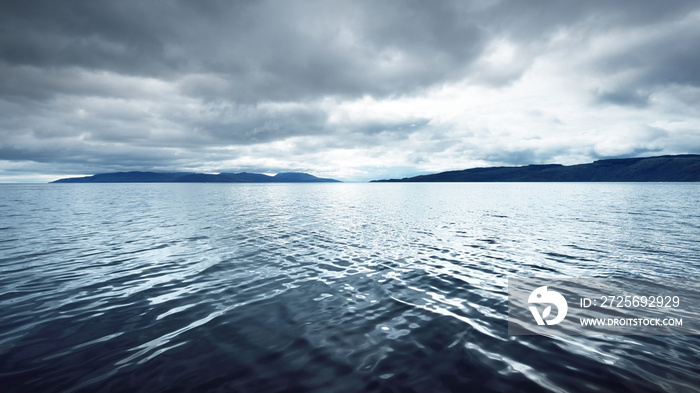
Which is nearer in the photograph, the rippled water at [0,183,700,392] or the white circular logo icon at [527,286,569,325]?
the rippled water at [0,183,700,392]

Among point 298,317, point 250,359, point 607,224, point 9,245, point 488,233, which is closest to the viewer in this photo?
point 250,359

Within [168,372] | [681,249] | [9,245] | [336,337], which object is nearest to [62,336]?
[168,372]

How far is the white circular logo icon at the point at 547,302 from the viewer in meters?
13.1

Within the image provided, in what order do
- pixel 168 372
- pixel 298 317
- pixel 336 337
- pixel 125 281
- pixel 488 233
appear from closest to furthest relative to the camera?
pixel 168 372, pixel 336 337, pixel 298 317, pixel 125 281, pixel 488 233

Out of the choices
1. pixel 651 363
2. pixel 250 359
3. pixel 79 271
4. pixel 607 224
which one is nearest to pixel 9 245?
pixel 79 271

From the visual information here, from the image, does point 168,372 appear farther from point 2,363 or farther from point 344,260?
point 344,260

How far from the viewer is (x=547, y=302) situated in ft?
49.4

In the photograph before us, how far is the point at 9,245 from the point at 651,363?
45.5 m

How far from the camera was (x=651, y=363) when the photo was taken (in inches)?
379

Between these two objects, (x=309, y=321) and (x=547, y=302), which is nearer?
(x=309, y=321)

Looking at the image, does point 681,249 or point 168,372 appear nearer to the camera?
point 168,372

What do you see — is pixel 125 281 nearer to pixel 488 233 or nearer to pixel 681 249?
pixel 488 233

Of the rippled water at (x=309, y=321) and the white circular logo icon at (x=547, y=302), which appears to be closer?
the rippled water at (x=309, y=321)

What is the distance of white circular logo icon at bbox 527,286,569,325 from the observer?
1305 centimetres
